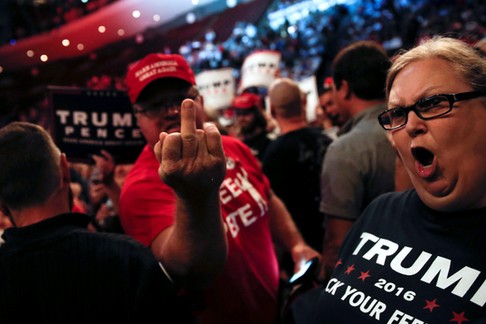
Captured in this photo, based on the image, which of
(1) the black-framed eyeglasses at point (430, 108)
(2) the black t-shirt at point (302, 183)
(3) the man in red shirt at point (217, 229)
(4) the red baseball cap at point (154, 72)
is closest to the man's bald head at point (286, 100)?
(2) the black t-shirt at point (302, 183)

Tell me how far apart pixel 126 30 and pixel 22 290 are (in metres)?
20.5

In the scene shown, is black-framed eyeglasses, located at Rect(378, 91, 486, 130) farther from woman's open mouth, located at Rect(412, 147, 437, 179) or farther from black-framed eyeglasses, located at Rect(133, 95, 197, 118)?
black-framed eyeglasses, located at Rect(133, 95, 197, 118)

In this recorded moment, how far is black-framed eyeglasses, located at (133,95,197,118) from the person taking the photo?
193 centimetres

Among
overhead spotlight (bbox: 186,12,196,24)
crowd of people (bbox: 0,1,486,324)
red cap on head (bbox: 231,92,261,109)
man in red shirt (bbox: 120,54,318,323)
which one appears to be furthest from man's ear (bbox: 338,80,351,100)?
overhead spotlight (bbox: 186,12,196,24)

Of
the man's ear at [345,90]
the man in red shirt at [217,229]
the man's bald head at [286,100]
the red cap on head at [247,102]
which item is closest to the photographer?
the man in red shirt at [217,229]

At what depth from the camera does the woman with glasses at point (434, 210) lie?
1.11 metres

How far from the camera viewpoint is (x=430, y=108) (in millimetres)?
1177

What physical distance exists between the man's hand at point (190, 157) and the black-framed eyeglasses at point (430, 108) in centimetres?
46

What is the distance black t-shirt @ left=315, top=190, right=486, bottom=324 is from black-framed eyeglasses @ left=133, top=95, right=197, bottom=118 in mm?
888

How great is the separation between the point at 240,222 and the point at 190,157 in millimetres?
777

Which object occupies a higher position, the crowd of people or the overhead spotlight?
the overhead spotlight

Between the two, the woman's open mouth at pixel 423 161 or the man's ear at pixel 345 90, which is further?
the man's ear at pixel 345 90

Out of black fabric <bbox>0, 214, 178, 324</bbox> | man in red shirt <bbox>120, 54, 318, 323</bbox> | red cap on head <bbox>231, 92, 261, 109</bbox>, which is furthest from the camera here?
red cap on head <bbox>231, 92, 261, 109</bbox>

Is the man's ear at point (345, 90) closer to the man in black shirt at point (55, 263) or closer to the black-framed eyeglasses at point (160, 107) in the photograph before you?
the black-framed eyeglasses at point (160, 107)
